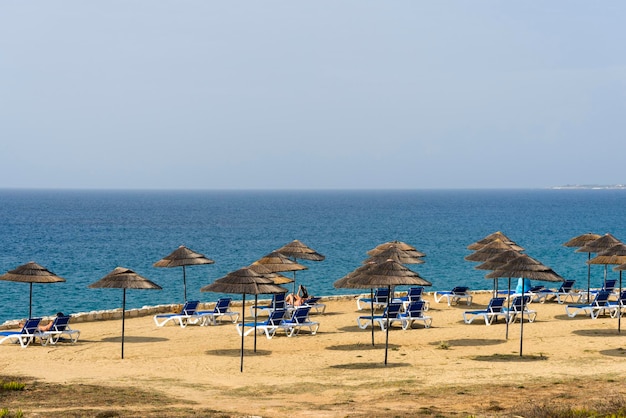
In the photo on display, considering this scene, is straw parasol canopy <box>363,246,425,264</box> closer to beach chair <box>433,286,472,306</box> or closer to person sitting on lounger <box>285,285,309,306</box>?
beach chair <box>433,286,472,306</box>

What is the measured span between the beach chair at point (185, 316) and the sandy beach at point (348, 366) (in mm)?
327

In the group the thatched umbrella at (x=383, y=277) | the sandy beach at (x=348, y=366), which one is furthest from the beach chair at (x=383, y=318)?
the thatched umbrella at (x=383, y=277)

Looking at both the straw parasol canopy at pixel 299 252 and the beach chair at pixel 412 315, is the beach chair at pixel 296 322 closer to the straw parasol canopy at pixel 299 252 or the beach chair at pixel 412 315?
the beach chair at pixel 412 315

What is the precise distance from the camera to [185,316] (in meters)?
21.8

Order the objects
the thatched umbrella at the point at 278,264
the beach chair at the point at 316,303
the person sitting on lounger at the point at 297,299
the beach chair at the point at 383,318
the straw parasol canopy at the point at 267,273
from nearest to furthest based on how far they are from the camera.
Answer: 1. the beach chair at the point at 383,318
2. the straw parasol canopy at the point at 267,273
3. the thatched umbrella at the point at 278,264
4. the person sitting on lounger at the point at 297,299
5. the beach chair at the point at 316,303

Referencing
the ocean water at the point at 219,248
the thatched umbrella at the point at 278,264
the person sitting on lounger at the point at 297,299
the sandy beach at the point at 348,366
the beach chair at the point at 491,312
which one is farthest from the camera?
the ocean water at the point at 219,248

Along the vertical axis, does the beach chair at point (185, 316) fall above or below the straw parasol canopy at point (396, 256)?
below

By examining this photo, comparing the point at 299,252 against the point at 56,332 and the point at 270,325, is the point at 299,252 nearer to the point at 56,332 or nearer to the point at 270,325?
the point at 270,325

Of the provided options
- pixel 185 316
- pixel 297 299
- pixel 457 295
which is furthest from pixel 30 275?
pixel 457 295

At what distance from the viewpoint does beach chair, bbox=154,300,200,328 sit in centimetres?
2188

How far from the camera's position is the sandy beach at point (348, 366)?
1224cm

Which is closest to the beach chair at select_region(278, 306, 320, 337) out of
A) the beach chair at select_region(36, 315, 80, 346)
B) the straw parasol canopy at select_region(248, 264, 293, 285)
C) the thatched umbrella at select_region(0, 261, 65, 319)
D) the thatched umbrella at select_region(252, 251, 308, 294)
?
the straw parasol canopy at select_region(248, 264, 293, 285)

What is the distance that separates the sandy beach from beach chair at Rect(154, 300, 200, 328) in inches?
12.9

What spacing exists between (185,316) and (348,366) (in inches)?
279
